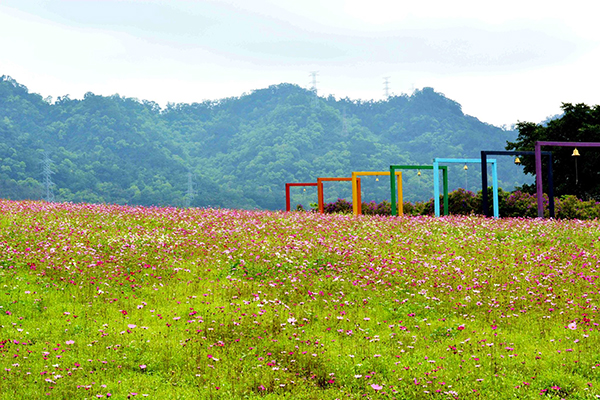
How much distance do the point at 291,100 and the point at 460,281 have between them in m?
117

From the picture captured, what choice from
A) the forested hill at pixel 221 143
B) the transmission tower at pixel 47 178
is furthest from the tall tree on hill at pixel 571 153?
the transmission tower at pixel 47 178

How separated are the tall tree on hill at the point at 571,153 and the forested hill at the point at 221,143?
156 ft

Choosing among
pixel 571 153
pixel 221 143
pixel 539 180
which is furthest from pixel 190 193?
pixel 539 180

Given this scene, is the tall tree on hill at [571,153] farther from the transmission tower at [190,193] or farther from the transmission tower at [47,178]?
the transmission tower at [47,178]

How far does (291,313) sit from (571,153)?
112 ft

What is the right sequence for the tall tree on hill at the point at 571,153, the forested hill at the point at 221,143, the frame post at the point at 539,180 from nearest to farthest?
1. the frame post at the point at 539,180
2. the tall tree on hill at the point at 571,153
3. the forested hill at the point at 221,143

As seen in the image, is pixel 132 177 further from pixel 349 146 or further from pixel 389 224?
pixel 389 224

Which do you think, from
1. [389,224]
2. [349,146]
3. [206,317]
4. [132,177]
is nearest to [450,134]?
[349,146]

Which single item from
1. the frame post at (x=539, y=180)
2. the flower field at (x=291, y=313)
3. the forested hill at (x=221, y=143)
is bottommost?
the flower field at (x=291, y=313)

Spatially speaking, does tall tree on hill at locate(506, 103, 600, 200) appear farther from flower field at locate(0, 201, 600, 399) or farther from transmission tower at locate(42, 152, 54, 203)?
transmission tower at locate(42, 152, 54, 203)

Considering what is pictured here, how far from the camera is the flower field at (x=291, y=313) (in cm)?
794

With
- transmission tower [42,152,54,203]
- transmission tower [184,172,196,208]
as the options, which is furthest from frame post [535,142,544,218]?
transmission tower [184,172,196,208]

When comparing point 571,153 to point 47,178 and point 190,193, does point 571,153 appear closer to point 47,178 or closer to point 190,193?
point 190,193

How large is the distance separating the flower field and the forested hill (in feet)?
205
